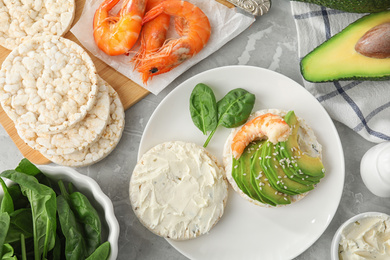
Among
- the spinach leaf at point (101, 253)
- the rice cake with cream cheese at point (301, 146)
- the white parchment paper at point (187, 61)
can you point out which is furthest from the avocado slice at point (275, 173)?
the spinach leaf at point (101, 253)

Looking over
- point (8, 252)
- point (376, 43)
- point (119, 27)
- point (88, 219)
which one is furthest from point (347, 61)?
point (8, 252)

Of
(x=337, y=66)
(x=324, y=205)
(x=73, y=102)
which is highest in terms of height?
(x=337, y=66)

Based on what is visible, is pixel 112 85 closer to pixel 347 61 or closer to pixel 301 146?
pixel 301 146

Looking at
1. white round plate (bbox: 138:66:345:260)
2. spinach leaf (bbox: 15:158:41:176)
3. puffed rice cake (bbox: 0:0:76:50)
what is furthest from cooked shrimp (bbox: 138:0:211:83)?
spinach leaf (bbox: 15:158:41:176)

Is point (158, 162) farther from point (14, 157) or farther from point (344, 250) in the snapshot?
point (344, 250)

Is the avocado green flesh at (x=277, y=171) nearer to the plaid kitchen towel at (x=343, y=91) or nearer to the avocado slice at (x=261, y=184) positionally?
the avocado slice at (x=261, y=184)

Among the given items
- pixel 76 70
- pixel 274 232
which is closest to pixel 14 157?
pixel 76 70

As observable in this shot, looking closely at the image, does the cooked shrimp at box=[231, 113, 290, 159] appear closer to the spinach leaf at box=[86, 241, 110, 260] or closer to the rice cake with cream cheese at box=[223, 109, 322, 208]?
the rice cake with cream cheese at box=[223, 109, 322, 208]
